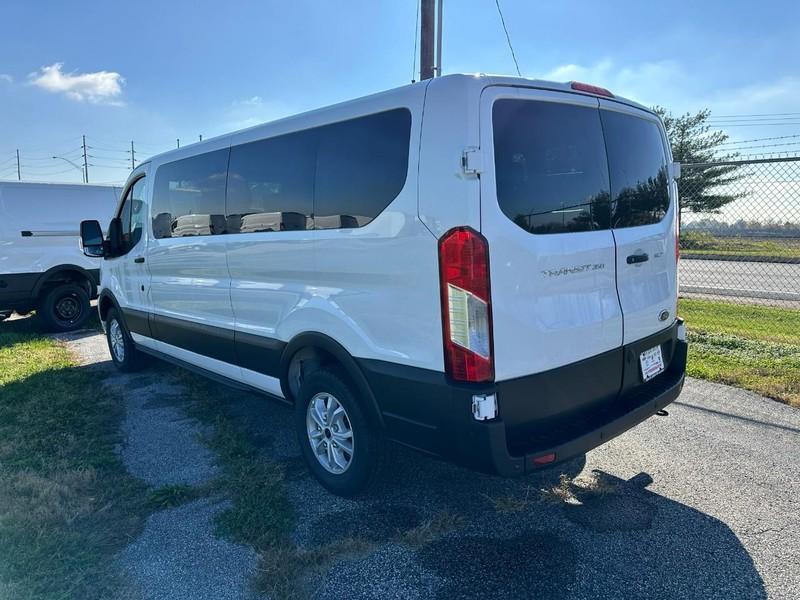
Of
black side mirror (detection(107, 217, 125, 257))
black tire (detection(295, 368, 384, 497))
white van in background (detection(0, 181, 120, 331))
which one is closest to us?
black tire (detection(295, 368, 384, 497))

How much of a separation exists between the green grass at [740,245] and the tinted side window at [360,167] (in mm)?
7945

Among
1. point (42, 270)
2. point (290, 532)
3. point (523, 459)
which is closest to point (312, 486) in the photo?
point (290, 532)

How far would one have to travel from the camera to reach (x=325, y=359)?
3.44 m

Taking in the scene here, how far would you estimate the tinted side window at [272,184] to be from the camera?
340cm

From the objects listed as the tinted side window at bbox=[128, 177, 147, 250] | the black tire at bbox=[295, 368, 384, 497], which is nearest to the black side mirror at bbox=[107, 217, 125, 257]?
the tinted side window at bbox=[128, 177, 147, 250]

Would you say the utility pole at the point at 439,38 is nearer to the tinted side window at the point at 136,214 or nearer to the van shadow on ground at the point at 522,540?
the tinted side window at the point at 136,214

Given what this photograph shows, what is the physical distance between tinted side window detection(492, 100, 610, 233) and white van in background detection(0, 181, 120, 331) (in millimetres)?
8805

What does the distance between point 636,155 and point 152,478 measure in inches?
145

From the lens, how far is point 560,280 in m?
2.72

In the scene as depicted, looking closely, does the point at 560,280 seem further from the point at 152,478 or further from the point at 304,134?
the point at 152,478

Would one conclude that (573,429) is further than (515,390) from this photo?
Yes

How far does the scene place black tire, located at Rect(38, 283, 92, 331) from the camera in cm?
906

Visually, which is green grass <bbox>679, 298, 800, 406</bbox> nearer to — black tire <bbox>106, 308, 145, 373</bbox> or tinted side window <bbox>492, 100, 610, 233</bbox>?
tinted side window <bbox>492, 100, 610, 233</bbox>

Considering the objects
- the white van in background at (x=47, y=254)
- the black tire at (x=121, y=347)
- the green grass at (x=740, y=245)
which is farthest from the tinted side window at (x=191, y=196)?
the green grass at (x=740, y=245)
